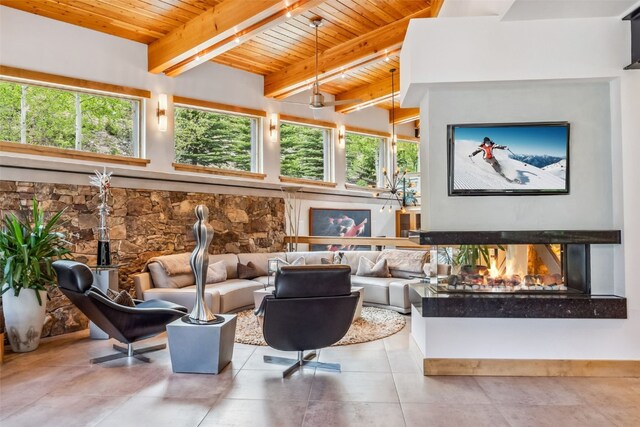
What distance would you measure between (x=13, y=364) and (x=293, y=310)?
274cm

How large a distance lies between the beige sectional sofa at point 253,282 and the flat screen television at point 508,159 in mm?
2690

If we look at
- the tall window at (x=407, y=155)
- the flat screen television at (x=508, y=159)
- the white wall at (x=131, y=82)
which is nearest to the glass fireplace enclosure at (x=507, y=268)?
the flat screen television at (x=508, y=159)

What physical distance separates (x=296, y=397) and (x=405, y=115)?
7.69 metres

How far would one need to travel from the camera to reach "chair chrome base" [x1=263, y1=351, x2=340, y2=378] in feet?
12.4

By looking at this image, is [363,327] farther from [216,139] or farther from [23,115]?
[23,115]

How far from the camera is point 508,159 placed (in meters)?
3.81

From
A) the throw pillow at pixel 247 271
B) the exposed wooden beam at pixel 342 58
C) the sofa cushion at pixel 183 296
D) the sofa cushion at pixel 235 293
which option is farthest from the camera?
the throw pillow at pixel 247 271

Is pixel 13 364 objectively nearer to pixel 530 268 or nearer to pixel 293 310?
pixel 293 310

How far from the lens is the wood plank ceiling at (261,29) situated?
506 centimetres

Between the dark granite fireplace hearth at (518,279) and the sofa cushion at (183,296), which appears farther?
the sofa cushion at (183,296)

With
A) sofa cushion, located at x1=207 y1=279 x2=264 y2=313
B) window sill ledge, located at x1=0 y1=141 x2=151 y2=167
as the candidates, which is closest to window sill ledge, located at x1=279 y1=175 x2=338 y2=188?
sofa cushion, located at x1=207 y1=279 x2=264 y2=313

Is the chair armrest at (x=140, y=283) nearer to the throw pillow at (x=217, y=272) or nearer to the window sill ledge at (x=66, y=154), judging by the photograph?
the throw pillow at (x=217, y=272)

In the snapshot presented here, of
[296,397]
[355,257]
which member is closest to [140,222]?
[355,257]

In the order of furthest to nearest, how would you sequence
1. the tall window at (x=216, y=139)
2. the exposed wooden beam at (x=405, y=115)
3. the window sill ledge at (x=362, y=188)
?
the exposed wooden beam at (x=405, y=115), the window sill ledge at (x=362, y=188), the tall window at (x=216, y=139)
